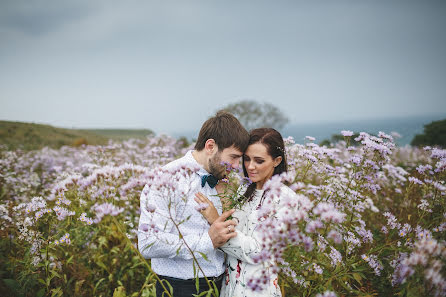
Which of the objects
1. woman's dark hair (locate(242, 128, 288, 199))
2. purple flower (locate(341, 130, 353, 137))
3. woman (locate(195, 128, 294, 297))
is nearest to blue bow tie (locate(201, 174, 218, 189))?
woman (locate(195, 128, 294, 297))

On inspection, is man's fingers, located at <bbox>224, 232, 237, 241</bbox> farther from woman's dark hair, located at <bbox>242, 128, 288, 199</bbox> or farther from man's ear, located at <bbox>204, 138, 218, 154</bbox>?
man's ear, located at <bbox>204, 138, 218, 154</bbox>

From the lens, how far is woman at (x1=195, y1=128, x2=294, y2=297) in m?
1.96

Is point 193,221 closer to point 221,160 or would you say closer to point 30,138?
point 221,160

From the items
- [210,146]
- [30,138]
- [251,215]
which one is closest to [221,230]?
[251,215]

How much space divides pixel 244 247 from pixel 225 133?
1041 millimetres

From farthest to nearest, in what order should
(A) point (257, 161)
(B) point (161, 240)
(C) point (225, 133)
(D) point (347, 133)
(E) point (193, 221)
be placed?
(D) point (347, 133)
(A) point (257, 161)
(C) point (225, 133)
(E) point (193, 221)
(B) point (161, 240)

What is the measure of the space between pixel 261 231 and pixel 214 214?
553mm

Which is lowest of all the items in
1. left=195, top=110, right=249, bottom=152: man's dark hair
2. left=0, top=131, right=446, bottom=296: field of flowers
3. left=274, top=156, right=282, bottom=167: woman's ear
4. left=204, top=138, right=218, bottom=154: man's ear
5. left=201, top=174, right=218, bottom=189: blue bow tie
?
left=0, top=131, right=446, bottom=296: field of flowers

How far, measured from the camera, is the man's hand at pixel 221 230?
1.88 metres

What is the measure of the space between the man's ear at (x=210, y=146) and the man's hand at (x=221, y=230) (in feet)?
2.14

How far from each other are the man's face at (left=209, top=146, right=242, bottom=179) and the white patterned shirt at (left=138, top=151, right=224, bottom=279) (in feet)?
0.37

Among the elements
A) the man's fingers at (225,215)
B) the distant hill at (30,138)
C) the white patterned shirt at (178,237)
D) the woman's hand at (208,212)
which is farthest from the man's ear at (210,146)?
the distant hill at (30,138)

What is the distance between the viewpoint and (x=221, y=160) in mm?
2238

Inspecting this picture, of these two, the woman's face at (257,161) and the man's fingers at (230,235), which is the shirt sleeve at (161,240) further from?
the woman's face at (257,161)
